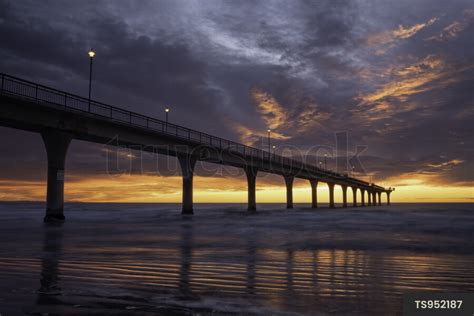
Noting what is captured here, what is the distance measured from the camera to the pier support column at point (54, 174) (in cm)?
3497

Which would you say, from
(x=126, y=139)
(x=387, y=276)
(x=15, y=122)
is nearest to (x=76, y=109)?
(x=15, y=122)

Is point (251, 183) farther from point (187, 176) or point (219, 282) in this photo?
point (219, 282)

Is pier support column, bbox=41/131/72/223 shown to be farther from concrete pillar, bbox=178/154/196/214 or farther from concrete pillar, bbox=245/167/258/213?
concrete pillar, bbox=245/167/258/213

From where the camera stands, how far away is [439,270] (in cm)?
892

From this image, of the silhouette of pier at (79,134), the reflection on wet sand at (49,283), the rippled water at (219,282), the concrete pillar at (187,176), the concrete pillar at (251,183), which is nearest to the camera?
the rippled water at (219,282)

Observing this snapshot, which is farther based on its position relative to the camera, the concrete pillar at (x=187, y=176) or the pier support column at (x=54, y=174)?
the concrete pillar at (x=187, y=176)

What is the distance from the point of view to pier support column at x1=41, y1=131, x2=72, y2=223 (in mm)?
34969

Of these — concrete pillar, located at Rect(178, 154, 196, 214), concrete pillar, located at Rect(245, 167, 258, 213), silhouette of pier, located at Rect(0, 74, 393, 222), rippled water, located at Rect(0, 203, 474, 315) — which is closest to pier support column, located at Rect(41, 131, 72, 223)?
silhouette of pier, located at Rect(0, 74, 393, 222)

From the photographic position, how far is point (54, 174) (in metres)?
35.1

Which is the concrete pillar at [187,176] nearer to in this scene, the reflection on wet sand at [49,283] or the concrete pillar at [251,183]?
the concrete pillar at [251,183]

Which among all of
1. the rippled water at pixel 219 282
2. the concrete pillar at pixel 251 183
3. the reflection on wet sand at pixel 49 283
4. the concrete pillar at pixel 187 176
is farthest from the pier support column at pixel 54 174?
the concrete pillar at pixel 251 183

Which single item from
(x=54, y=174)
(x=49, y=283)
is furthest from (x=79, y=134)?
(x=49, y=283)

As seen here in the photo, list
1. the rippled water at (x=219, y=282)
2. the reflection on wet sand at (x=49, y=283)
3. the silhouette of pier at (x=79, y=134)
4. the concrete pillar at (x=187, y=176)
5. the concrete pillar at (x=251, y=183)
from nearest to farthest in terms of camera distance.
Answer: the rippled water at (x=219, y=282), the reflection on wet sand at (x=49, y=283), the silhouette of pier at (x=79, y=134), the concrete pillar at (x=187, y=176), the concrete pillar at (x=251, y=183)

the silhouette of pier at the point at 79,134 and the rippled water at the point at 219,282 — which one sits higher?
the silhouette of pier at the point at 79,134
